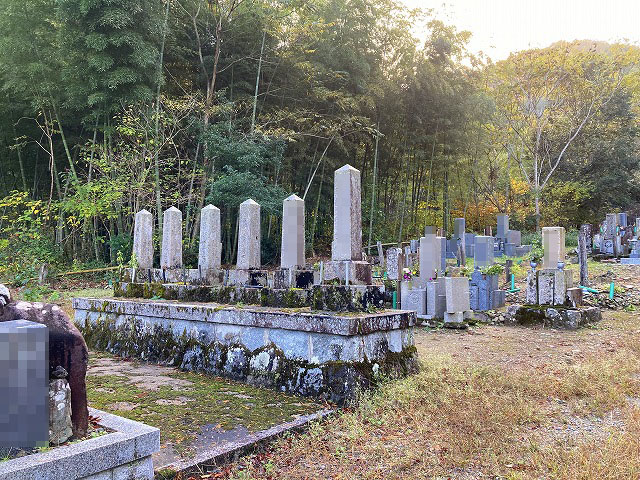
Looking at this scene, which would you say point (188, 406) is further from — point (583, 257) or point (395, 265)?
point (583, 257)

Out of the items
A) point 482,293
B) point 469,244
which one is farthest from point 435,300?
point 469,244

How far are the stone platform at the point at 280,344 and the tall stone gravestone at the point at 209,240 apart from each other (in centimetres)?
87

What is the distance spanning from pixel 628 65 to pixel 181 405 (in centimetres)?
2369

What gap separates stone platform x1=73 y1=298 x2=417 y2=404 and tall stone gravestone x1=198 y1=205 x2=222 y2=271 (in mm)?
872

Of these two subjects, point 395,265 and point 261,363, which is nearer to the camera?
point 261,363

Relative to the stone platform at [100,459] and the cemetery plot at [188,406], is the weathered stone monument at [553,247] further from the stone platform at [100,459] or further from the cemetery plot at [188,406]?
the stone platform at [100,459]

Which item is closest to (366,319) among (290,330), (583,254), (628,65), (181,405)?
(290,330)

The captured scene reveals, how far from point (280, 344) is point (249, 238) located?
70.6 inches

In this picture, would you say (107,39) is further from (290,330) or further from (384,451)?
(384,451)

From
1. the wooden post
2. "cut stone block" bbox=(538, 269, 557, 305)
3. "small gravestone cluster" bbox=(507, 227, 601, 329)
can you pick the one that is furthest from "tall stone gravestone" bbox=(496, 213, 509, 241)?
"cut stone block" bbox=(538, 269, 557, 305)

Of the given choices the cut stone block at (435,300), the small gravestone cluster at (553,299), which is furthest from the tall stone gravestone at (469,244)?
the cut stone block at (435,300)

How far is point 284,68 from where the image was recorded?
14820 mm

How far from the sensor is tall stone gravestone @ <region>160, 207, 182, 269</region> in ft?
21.8

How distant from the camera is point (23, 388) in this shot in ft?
6.68
